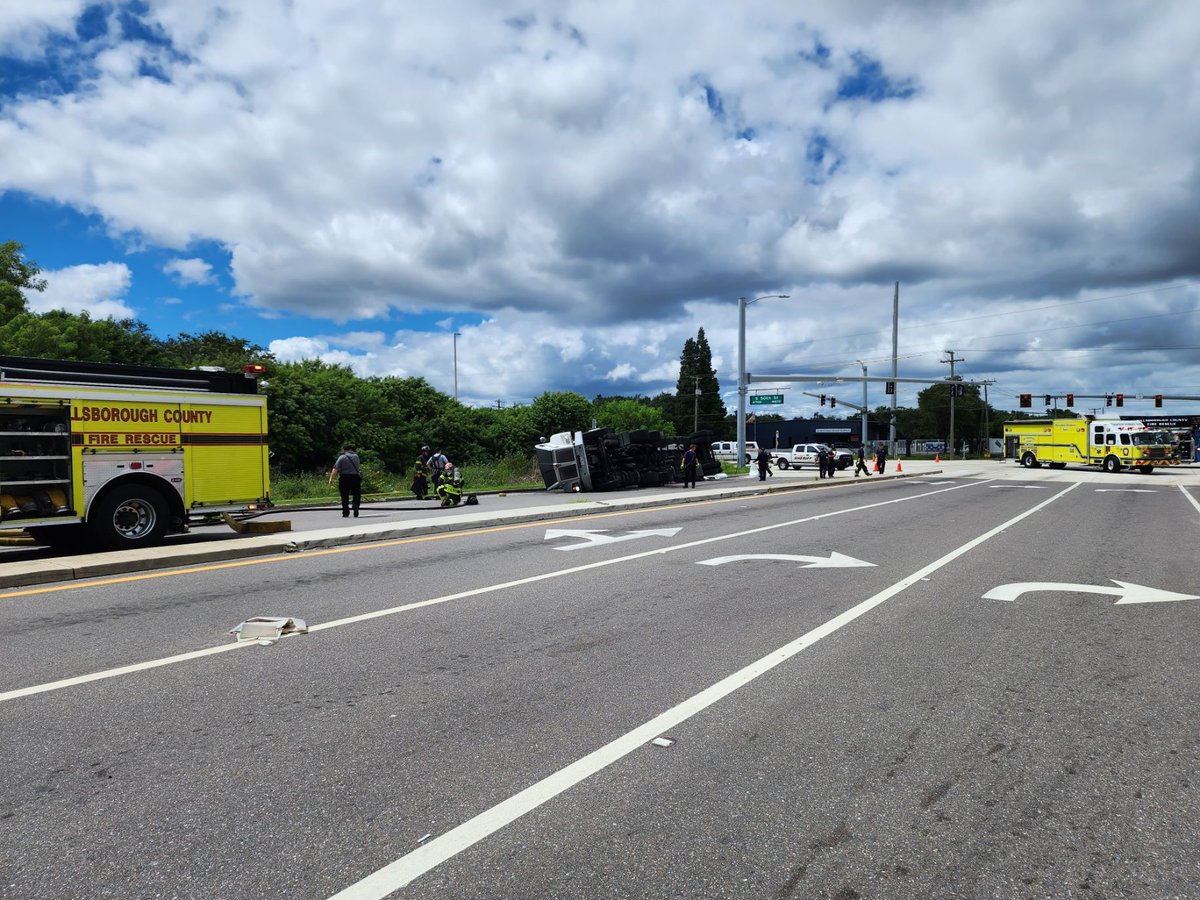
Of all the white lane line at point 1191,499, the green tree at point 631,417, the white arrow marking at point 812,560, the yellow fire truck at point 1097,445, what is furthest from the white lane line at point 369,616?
the green tree at point 631,417

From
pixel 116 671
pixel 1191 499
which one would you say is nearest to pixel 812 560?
pixel 116 671

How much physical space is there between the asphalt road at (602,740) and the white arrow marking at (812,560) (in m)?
1.25

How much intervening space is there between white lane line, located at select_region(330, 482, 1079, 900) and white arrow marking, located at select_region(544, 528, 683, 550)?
6.07m

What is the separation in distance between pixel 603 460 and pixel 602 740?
81.1 ft

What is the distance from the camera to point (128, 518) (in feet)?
36.6

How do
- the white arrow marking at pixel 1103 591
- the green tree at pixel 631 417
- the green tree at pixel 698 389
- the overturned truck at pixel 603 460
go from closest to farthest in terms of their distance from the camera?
the white arrow marking at pixel 1103 591 → the overturned truck at pixel 603 460 → the green tree at pixel 631 417 → the green tree at pixel 698 389

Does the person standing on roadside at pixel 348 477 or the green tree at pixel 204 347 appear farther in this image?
the green tree at pixel 204 347

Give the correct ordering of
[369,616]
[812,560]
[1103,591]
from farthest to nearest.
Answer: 1. [812,560]
2. [1103,591]
3. [369,616]

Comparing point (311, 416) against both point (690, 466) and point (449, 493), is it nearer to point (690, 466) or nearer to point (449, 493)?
point (449, 493)

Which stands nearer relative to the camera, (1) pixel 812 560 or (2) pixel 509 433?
(1) pixel 812 560

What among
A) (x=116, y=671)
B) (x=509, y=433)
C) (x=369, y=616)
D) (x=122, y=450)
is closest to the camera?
(x=116, y=671)

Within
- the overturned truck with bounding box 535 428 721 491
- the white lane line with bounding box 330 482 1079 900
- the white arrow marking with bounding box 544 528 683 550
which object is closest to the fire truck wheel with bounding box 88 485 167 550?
the white arrow marking with bounding box 544 528 683 550

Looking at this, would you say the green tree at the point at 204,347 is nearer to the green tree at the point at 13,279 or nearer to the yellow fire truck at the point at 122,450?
the green tree at the point at 13,279

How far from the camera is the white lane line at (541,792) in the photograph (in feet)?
8.91
